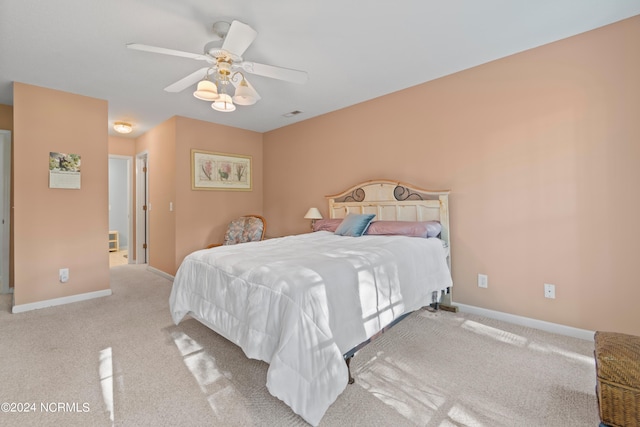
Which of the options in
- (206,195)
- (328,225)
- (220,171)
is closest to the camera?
(328,225)

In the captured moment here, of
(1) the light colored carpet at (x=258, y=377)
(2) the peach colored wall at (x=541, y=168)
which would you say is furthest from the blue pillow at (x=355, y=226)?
(1) the light colored carpet at (x=258, y=377)

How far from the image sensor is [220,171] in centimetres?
489

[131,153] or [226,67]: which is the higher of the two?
[131,153]

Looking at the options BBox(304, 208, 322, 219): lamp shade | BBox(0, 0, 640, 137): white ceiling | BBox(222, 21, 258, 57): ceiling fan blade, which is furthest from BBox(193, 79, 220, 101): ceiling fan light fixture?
BBox(304, 208, 322, 219): lamp shade

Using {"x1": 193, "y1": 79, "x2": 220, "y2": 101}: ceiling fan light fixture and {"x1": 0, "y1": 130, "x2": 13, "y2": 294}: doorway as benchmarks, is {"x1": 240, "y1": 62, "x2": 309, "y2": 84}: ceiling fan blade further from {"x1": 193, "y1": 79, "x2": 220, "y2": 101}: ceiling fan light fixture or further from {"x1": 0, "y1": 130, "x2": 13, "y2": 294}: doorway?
{"x1": 0, "y1": 130, "x2": 13, "y2": 294}: doorway

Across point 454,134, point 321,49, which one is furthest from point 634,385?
point 321,49

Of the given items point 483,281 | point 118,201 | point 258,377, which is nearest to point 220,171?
point 258,377

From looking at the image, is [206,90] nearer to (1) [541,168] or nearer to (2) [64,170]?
(2) [64,170]

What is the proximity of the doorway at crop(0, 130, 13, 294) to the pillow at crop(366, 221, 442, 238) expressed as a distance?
4.92 meters

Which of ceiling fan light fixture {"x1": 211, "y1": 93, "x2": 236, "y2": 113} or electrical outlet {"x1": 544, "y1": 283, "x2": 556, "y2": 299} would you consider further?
electrical outlet {"x1": 544, "y1": 283, "x2": 556, "y2": 299}

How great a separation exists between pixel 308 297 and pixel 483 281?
226 cm

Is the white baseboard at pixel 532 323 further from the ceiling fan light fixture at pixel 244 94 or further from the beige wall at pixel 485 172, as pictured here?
the ceiling fan light fixture at pixel 244 94

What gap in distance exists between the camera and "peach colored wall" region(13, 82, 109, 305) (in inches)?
127

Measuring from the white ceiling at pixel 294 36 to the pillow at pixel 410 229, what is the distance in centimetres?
162
